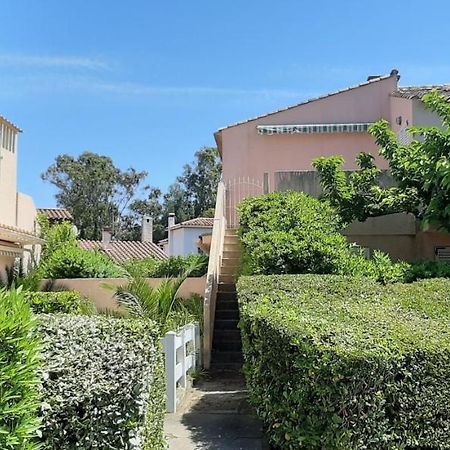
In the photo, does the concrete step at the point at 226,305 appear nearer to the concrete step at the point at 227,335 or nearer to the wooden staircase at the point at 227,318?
the wooden staircase at the point at 227,318

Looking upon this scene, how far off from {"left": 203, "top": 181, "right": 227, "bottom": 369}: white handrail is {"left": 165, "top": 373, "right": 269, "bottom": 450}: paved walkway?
213cm

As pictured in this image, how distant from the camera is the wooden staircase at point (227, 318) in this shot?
11.6 m

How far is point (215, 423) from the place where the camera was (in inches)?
270

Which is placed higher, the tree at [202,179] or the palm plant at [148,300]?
the tree at [202,179]

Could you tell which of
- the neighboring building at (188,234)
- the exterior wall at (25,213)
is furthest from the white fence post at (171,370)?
the neighboring building at (188,234)

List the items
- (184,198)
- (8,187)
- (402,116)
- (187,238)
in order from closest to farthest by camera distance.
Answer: (402,116), (8,187), (187,238), (184,198)

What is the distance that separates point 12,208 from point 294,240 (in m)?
13.1

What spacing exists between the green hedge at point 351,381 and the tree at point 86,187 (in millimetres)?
44063

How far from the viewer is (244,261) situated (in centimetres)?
1100

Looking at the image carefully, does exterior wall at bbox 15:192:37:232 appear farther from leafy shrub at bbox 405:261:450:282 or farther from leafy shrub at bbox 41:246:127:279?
leafy shrub at bbox 405:261:450:282

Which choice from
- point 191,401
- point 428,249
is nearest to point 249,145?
point 428,249

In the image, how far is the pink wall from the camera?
63.9ft

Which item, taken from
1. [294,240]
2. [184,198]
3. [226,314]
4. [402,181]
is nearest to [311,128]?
[402,181]

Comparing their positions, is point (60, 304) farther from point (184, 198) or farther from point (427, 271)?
point (184, 198)
